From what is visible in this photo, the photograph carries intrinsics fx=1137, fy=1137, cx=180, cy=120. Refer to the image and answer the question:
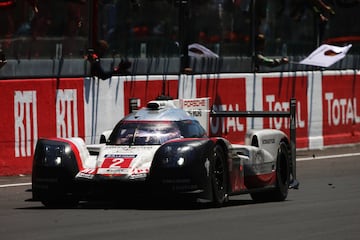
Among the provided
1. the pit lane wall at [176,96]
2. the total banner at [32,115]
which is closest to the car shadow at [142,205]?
the total banner at [32,115]

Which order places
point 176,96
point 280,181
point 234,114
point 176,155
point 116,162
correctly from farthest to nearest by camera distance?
point 176,96, point 234,114, point 280,181, point 116,162, point 176,155

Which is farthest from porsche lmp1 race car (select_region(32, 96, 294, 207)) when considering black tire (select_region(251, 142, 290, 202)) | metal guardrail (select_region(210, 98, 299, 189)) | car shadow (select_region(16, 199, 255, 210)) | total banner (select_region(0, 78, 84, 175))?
total banner (select_region(0, 78, 84, 175))

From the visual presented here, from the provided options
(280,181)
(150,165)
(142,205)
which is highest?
(150,165)

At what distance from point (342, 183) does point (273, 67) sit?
24.4 feet

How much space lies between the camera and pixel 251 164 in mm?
14188

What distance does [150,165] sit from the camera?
1276 centimetres

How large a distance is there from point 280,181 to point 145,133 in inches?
90.0

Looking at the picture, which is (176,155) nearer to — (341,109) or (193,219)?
(193,219)

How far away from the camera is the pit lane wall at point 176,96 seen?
18000mm

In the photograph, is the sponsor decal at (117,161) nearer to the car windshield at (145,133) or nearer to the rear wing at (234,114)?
the car windshield at (145,133)

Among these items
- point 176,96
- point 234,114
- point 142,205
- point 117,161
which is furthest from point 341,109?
point 117,161


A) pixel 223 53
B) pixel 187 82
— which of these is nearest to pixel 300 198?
pixel 187 82

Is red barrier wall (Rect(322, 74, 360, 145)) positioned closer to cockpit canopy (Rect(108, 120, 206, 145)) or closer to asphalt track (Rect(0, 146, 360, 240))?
asphalt track (Rect(0, 146, 360, 240))

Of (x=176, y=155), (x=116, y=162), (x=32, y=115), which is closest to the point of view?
(x=176, y=155)
